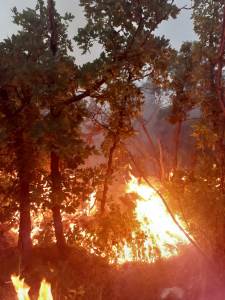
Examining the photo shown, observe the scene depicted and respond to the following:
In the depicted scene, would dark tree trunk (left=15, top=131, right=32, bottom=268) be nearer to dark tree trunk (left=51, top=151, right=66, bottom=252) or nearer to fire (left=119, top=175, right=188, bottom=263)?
dark tree trunk (left=51, top=151, right=66, bottom=252)

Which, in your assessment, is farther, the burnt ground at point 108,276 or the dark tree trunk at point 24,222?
the dark tree trunk at point 24,222

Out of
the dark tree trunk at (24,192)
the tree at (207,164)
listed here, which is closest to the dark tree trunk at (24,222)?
the dark tree trunk at (24,192)

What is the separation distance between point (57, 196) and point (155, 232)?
526cm

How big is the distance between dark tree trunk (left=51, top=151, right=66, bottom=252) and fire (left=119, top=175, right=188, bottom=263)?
93.8 inches

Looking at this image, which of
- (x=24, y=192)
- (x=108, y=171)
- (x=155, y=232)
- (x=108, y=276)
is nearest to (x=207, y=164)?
(x=108, y=171)

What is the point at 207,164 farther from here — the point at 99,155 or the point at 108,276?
the point at 108,276

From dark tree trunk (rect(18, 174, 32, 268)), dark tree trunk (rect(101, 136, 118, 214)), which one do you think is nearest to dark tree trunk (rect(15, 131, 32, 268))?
dark tree trunk (rect(18, 174, 32, 268))

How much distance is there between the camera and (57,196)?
13656 mm

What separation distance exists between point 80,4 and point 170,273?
973 cm

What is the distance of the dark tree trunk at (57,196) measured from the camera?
541 inches

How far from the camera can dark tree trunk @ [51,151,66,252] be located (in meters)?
13.7

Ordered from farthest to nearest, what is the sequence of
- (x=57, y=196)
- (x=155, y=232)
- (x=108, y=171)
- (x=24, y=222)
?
(x=155, y=232) → (x=108, y=171) → (x=24, y=222) → (x=57, y=196)

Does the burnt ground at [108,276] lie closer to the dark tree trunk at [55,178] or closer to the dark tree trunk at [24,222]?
the dark tree trunk at [24,222]

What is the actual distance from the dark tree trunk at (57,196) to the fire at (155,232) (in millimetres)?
2384
